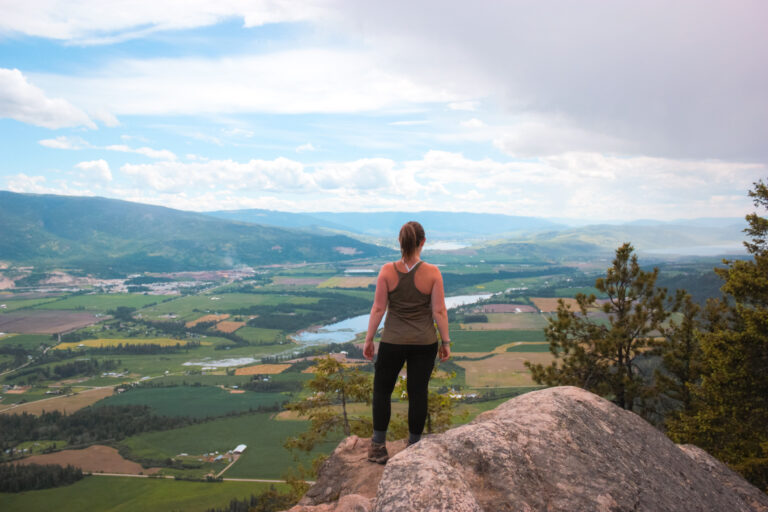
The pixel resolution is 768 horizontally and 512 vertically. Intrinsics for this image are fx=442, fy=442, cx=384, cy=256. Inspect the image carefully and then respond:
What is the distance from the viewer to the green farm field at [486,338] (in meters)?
126

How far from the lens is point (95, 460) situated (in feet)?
257

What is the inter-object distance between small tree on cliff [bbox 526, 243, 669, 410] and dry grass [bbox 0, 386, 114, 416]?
10895 centimetres

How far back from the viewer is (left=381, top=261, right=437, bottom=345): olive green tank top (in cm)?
747

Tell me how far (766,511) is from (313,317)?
18133 centimetres

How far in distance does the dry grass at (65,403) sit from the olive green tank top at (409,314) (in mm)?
114611

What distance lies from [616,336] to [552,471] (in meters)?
17.3

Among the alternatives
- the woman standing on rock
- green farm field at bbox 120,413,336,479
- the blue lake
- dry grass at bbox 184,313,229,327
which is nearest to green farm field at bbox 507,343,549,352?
the blue lake

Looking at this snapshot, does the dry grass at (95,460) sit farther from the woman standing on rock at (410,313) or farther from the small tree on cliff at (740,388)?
the woman standing on rock at (410,313)

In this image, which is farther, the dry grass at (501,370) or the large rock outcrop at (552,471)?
the dry grass at (501,370)

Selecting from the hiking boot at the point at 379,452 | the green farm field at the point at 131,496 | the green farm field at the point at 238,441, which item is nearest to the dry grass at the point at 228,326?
the green farm field at the point at 238,441

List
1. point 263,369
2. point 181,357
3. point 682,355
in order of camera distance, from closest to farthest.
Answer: point 682,355, point 263,369, point 181,357

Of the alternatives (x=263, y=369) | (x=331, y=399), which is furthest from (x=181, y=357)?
(x=331, y=399)

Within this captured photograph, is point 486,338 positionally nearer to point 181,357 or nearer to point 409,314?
point 181,357

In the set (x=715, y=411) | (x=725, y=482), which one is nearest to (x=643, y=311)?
(x=715, y=411)
